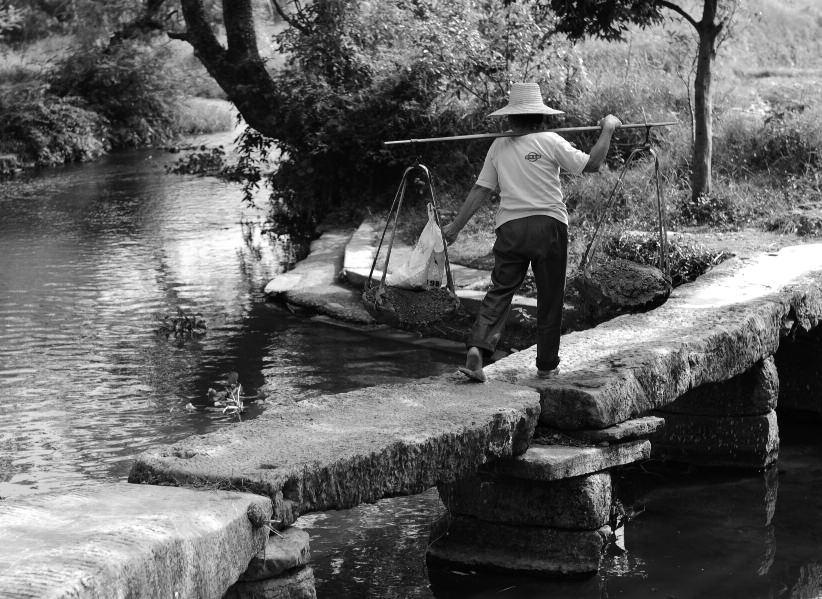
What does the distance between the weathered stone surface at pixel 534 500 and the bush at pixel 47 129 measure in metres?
25.7

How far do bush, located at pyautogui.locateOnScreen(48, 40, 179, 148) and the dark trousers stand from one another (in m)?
28.6

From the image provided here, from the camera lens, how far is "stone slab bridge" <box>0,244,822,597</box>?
5.35 meters

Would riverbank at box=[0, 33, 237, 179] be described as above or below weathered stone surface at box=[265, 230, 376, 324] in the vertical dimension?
above

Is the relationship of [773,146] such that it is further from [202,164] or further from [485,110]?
[202,164]

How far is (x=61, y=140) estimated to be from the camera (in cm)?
3081

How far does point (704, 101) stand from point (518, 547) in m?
7.84

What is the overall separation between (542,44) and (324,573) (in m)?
11.0

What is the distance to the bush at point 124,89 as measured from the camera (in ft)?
112

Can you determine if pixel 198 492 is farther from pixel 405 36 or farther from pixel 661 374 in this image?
pixel 405 36

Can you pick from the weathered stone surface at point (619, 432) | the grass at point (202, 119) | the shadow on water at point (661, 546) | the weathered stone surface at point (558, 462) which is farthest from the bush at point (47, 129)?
the weathered stone surface at point (558, 462)

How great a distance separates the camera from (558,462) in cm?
622

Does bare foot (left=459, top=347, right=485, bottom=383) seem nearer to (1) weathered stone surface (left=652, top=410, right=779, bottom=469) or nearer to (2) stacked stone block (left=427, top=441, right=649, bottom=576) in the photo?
(2) stacked stone block (left=427, top=441, right=649, bottom=576)

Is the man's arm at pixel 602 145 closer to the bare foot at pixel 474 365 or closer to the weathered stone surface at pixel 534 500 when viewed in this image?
the bare foot at pixel 474 365

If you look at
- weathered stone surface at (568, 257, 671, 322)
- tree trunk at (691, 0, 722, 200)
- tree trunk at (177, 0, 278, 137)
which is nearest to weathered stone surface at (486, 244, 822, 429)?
weathered stone surface at (568, 257, 671, 322)
